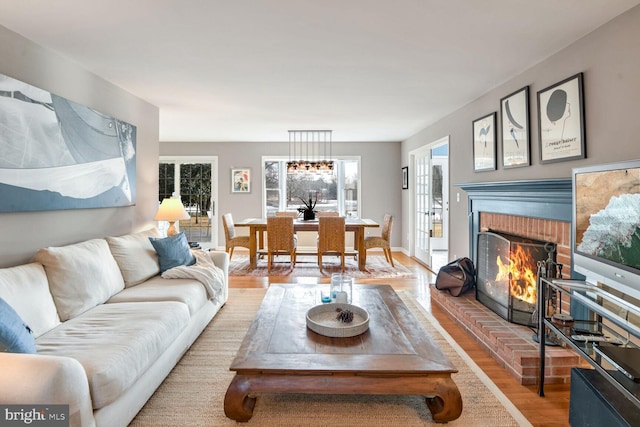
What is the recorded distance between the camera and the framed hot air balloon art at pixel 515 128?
302 cm

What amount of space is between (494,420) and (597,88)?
7.26 feet

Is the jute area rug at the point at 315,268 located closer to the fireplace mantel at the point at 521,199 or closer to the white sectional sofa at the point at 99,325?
the fireplace mantel at the point at 521,199

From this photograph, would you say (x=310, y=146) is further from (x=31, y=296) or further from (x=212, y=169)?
(x=31, y=296)

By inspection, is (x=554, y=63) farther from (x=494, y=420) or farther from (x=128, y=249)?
(x=128, y=249)

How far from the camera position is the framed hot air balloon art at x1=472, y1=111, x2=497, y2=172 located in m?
3.59

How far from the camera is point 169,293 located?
264 centimetres

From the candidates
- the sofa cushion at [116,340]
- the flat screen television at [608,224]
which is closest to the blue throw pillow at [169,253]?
the sofa cushion at [116,340]

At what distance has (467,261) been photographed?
3648 mm

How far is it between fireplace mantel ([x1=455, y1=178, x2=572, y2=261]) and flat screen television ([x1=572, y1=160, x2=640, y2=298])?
13.0 inches

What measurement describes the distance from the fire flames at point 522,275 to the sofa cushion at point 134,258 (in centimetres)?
316

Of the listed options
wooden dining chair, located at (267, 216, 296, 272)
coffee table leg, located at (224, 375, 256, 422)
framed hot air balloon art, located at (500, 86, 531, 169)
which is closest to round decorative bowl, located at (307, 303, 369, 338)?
coffee table leg, located at (224, 375, 256, 422)

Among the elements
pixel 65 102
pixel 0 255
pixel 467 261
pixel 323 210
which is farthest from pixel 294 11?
pixel 323 210

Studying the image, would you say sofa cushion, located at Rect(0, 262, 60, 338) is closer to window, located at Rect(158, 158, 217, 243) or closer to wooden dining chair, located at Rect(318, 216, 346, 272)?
wooden dining chair, located at Rect(318, 216, 346, 272)

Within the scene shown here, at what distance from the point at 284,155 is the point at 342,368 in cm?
584
